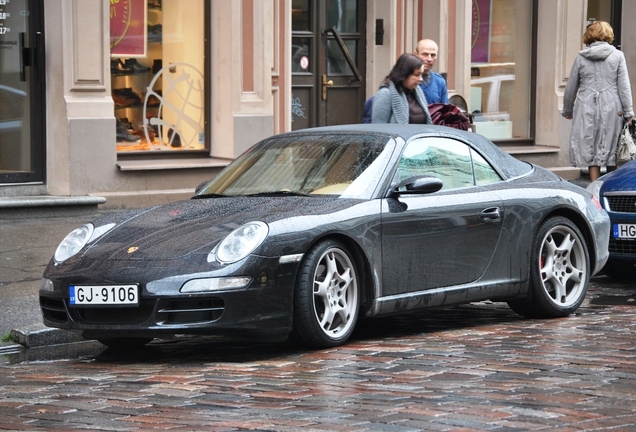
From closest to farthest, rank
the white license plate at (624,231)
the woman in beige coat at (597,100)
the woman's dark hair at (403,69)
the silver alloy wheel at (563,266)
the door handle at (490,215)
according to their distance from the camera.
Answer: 1. the door handle at (490,215)
2. the silver alloy wheel at (563,266)
3. the woman's dark hair at (403,69)
4. the white license plate at (624,231)
5. the woman in beige coat at (597,100)

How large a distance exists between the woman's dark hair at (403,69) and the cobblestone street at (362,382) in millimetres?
2417

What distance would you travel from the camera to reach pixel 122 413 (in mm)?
5820

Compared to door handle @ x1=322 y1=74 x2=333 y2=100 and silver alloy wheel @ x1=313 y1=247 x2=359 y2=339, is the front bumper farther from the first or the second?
door handle @ x1=322 y1=74 x2=333 y2=100

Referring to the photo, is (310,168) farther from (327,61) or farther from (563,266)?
(327,61)

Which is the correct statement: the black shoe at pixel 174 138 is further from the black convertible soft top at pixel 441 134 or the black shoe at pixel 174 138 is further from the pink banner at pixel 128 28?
the black convertible soft top at pixel 441 134

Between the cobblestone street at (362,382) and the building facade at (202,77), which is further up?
the building facade at (202,77)

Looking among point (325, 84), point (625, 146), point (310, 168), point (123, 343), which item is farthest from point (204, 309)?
point (325, 84)

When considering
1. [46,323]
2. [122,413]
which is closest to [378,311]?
[46,323]

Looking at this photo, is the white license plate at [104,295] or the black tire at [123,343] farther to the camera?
the black tire at [123,343]

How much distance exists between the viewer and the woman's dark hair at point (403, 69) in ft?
34.2

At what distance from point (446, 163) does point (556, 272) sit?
3.50 ft

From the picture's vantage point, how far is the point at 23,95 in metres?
14.1

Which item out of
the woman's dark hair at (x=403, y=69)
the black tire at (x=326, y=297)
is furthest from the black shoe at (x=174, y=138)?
the black tire at (x=326, y=297)

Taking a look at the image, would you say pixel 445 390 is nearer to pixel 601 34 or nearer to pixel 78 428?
pixel 78 428
